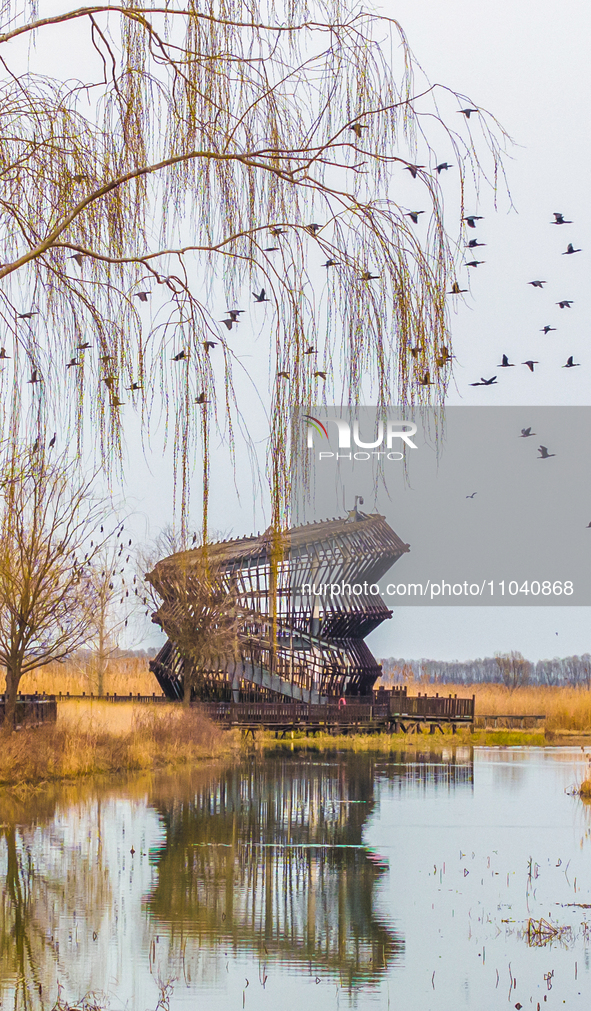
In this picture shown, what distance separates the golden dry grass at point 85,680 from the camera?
54444mm

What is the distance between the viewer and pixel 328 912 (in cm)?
1198

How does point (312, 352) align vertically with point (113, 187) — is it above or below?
below

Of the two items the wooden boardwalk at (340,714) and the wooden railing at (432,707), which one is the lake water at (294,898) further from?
the wooden railing at (432,707)

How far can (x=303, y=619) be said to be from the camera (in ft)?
151

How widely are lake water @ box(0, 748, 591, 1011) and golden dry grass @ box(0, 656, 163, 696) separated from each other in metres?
32.4

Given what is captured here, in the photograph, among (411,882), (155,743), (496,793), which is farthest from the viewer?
(155,743)

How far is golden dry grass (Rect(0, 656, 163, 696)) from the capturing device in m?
54.4

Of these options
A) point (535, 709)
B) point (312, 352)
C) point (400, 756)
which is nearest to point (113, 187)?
point (312, 352)

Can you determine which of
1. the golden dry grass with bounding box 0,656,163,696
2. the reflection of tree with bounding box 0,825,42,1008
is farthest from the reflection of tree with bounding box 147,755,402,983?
the golden dry grass with bounding box 0,656,163,696

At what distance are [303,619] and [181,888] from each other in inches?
1309

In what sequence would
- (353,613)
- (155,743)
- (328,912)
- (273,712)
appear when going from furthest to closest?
(353,613) → (273,712) → (155,743) → (328,912)

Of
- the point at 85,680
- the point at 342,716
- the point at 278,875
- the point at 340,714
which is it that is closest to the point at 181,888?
the point at 278,875

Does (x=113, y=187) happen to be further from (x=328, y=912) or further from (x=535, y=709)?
(x=535, y=709)

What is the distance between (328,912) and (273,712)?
30.5 meters
